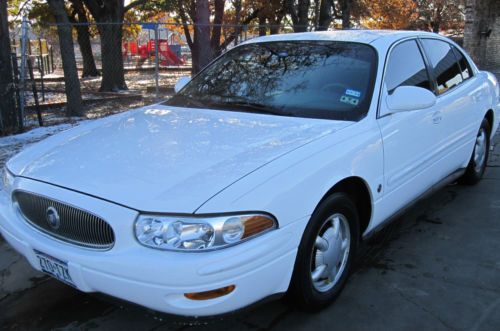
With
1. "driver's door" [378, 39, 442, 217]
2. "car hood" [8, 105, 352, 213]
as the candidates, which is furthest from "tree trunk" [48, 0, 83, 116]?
"driver's door" [378, 39, 442, 217]

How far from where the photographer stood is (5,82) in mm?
7754

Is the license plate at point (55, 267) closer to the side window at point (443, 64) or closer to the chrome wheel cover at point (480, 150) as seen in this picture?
the side window at point (443, 64)

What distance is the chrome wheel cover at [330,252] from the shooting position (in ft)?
9.80

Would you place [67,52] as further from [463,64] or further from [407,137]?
[407,137]

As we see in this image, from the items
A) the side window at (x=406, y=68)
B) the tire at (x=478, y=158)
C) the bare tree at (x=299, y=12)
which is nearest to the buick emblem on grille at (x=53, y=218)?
the side window at (x=406, y=68)

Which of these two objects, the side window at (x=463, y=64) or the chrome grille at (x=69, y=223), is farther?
the side window at (x=463, y=64)

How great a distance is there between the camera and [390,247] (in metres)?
4.06

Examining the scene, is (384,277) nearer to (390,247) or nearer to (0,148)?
(390,247)

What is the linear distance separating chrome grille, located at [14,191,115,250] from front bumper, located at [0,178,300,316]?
0.14ft

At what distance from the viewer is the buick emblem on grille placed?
269 cm

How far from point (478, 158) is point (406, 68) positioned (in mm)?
2045

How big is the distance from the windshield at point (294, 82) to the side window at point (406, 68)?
194 mm

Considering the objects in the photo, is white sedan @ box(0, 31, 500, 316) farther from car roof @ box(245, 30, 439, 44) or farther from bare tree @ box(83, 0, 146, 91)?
bare tree @ box(83, 0, 146, 91)

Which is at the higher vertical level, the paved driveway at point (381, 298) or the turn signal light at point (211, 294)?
the turn signal light at point (211, 294)
